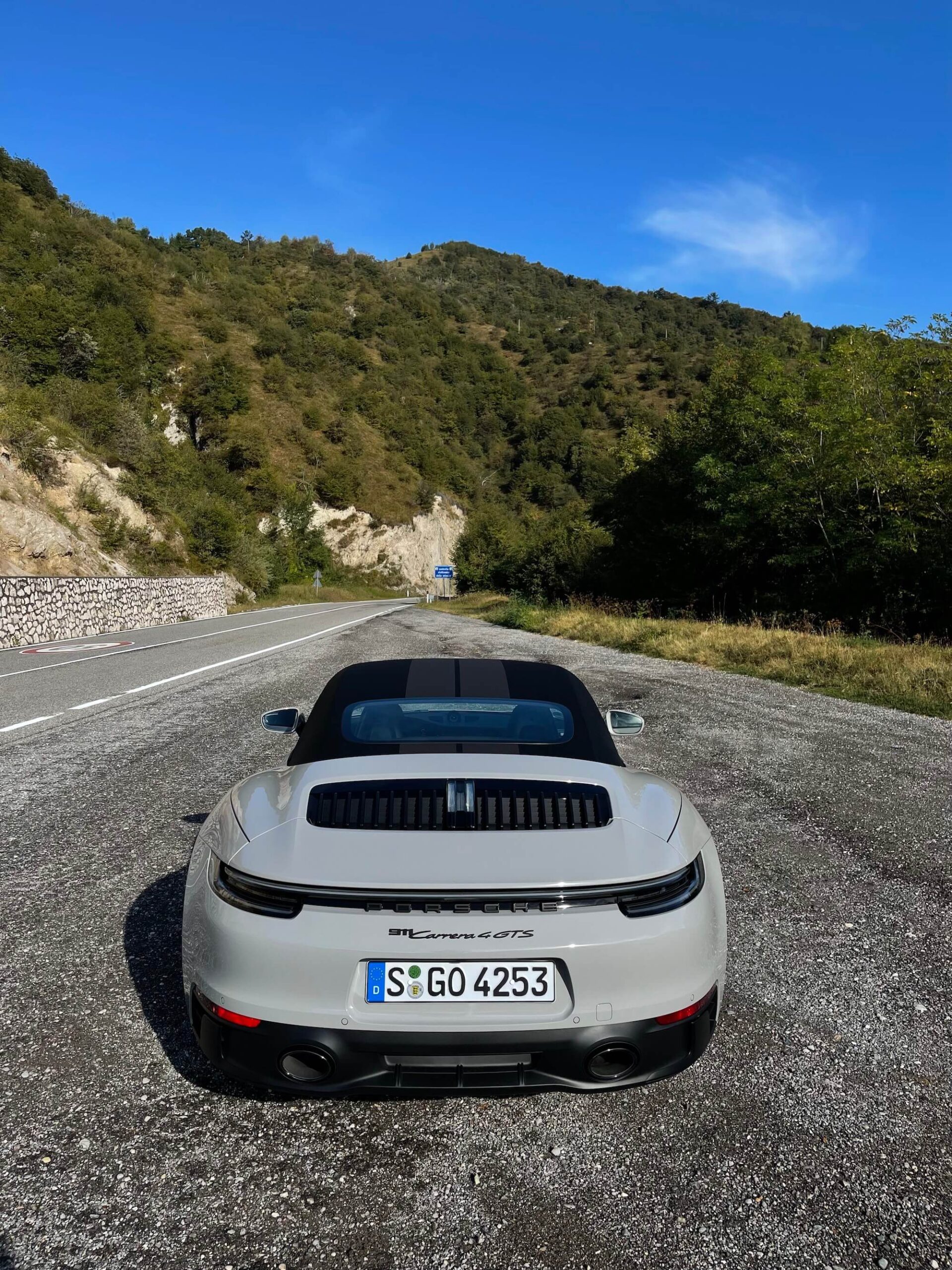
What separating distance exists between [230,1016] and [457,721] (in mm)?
A: 1287

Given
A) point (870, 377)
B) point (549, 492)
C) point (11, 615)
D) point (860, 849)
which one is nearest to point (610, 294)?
point (549, 492)

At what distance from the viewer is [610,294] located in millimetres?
143500

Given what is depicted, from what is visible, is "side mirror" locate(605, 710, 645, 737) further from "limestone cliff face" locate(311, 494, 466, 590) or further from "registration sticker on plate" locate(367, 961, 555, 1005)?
"limestone cliff face" locate(311, 494, 466, 590)

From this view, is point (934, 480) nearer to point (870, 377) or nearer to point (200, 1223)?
point (870, 377)

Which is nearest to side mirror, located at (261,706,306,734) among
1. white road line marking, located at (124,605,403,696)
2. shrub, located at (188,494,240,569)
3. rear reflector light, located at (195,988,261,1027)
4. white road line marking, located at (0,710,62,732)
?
rear reflector light, located at (195,988,261,1027)

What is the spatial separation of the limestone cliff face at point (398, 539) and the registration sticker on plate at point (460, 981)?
231ft

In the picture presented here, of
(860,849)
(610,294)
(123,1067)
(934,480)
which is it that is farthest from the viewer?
(610,294)

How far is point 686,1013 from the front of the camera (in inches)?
82.1

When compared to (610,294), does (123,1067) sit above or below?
below

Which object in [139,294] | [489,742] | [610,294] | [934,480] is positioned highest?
[610,294]

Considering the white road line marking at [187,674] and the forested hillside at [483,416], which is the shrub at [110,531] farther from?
the white road line marking at [187,674]

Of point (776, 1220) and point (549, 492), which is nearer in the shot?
point (776, 1220)

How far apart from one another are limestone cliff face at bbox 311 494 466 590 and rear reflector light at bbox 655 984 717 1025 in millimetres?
70481

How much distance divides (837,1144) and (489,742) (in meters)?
1.49
